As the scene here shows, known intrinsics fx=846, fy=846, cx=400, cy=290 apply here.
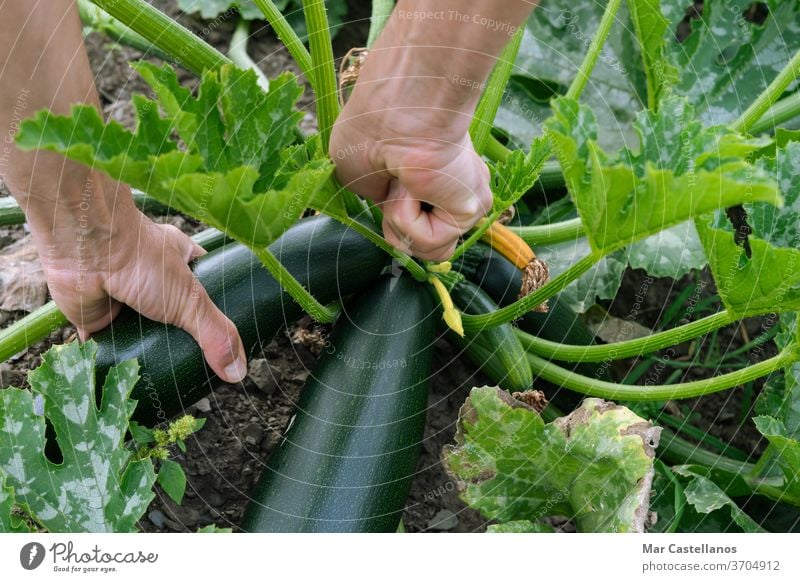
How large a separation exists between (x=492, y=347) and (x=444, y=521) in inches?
16.3

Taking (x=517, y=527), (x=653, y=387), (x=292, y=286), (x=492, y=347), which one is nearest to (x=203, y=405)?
(x=292, y=286)

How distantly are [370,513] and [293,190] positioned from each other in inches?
30.1

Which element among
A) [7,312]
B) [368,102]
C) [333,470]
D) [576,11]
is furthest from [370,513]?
[576,11]

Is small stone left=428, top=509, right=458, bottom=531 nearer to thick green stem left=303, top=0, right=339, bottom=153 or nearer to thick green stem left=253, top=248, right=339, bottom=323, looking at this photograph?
thick green stem left=253, top=248, right=339, bottom=323

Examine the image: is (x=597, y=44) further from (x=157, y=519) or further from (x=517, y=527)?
(x=157, y=519)

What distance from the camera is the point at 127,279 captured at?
160cm

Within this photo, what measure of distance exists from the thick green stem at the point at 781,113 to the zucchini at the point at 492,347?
2.80 feet

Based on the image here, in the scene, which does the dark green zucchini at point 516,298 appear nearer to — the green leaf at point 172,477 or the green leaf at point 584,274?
the green leaf at point 584,274

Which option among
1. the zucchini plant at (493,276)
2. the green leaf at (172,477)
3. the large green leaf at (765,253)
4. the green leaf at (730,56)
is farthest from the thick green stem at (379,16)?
the green leaf at (172,477)

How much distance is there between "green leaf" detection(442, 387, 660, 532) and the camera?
1565mm

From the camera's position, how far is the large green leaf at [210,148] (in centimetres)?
108

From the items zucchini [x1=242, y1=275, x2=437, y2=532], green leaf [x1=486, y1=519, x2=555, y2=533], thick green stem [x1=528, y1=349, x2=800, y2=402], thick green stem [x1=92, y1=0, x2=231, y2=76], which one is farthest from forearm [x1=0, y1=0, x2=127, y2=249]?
thick green stem [x1=528, y1=349, x2=800, y2=402]

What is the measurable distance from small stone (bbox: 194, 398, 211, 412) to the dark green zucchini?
680mm
